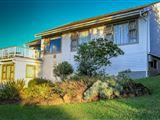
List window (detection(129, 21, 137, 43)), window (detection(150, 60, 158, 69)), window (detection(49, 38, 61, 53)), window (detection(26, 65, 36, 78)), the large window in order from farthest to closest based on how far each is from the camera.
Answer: window (detection(26, 65, 36, 78)), window (detection(49, 38, 61, 53)), the large window, window (detection(129, 21, 137, 43)), window (detection(150, 60, 158, 69))

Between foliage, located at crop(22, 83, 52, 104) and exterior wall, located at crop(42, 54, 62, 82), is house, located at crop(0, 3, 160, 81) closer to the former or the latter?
exterior wall, located at crop(42, 54, 62, 82)

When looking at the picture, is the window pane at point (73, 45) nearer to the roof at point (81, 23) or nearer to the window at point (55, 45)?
the roof at point (81, 23)

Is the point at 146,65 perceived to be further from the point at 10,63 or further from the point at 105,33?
the point at 10,63

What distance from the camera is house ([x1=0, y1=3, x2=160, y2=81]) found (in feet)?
72.0

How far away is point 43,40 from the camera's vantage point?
102 ft

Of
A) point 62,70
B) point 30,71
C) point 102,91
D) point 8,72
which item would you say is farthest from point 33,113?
point 8,72

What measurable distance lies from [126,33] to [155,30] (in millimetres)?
2525

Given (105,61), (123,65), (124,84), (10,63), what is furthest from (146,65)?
(10,63)

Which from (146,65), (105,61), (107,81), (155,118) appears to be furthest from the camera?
(146,65)

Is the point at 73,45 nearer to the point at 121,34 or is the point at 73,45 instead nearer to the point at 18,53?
the point at 121,34

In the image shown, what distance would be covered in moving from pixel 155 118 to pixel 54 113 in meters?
3.90

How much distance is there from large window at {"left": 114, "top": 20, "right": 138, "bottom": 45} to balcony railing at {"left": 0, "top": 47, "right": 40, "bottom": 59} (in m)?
10.9

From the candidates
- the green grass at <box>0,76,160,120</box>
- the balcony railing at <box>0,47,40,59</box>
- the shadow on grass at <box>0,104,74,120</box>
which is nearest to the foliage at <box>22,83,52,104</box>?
the shadow on grass at <box>0,104,74,120</box>

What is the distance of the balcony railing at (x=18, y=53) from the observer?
1144 inches
